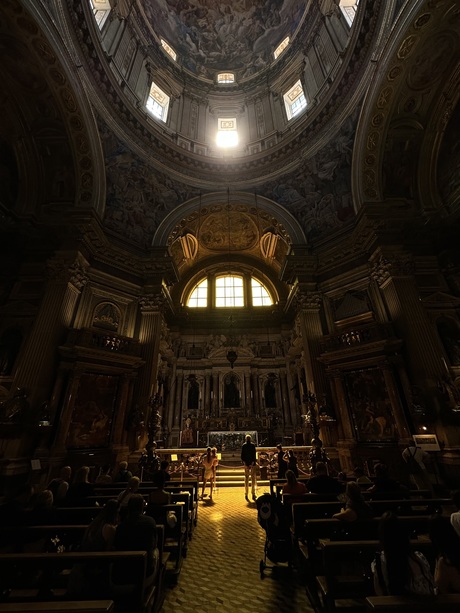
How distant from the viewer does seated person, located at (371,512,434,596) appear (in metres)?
2.12

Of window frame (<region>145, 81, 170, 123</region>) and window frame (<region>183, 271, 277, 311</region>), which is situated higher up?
window frame (<region>145, 81, 170, 123</region>)

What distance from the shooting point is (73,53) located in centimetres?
1075

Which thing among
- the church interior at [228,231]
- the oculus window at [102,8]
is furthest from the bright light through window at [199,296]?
the oculus window at [102,8]

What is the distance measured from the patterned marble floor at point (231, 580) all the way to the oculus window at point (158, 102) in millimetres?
20221

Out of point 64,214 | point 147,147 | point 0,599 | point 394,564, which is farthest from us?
point 147,147

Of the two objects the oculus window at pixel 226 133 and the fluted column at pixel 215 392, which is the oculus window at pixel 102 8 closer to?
the oculus window at pixel 226 133

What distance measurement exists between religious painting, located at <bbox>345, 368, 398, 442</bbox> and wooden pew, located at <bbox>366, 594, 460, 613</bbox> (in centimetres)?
883

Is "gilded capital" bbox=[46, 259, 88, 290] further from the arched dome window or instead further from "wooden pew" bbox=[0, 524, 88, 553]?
the arched dome window

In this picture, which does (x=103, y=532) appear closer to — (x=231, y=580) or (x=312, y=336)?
(x=231, y=580)

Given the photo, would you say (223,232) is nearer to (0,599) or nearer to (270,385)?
(270,385)

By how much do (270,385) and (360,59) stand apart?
17573 millimetres

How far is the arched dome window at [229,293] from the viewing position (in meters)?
20.6

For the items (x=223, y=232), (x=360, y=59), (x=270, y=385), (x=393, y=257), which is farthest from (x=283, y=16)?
(x=270, y=385)

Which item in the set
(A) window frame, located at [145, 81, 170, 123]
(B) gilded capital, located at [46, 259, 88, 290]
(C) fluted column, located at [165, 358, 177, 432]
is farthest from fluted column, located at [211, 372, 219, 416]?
(A) window frame, located at [145, 81, 170, 123]
